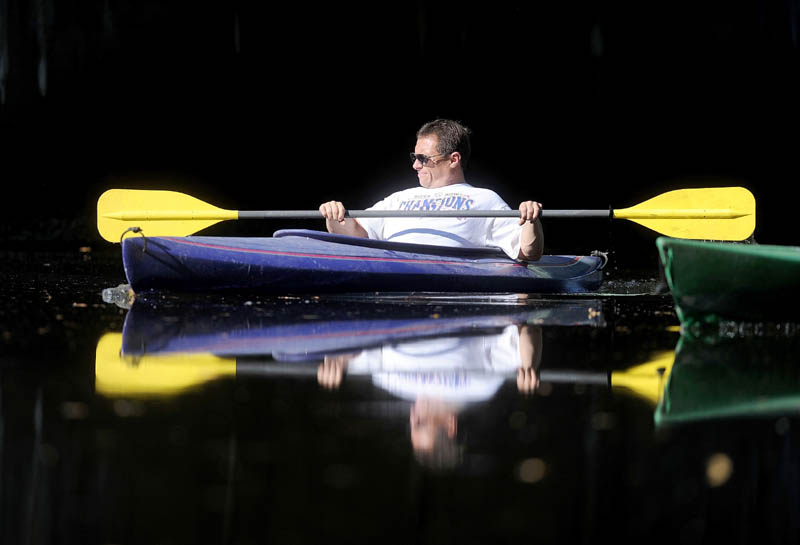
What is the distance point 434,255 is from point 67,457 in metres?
2.62

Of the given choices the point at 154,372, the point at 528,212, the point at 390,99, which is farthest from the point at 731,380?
the point at 390,99

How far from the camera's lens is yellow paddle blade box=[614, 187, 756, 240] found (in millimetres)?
3693

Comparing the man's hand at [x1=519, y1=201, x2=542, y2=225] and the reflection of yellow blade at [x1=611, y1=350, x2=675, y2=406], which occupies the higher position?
the man's hand at [x1=519, y1=201, x2=542, y2=225]

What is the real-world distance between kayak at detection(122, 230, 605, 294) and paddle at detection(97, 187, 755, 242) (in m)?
0.20

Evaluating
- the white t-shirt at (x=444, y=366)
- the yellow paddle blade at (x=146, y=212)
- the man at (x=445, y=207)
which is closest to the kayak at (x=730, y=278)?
the white t-shirt at (x=444, y=366)

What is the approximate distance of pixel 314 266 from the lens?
3387mm

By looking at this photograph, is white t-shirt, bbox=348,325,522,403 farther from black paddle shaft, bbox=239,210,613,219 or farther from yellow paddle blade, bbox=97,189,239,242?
yellow paddle blade, bbox=97,189,239,242

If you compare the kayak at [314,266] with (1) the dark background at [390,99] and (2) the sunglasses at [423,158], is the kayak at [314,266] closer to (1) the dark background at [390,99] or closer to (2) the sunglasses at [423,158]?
(2) the sunglasses at [423,158]

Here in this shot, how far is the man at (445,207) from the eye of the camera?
3.65m

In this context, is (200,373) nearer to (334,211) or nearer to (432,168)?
Result: (334,211)

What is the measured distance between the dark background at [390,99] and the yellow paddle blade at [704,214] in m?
4.67

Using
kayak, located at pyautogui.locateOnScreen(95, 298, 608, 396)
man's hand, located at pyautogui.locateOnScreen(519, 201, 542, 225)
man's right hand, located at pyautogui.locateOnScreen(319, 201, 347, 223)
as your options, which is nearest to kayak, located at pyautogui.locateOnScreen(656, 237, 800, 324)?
kayak, located at pyautogui.locateOnScreen(95, 298, 608, 396)

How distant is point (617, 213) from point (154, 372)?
2524mm

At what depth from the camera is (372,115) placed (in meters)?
9.36
